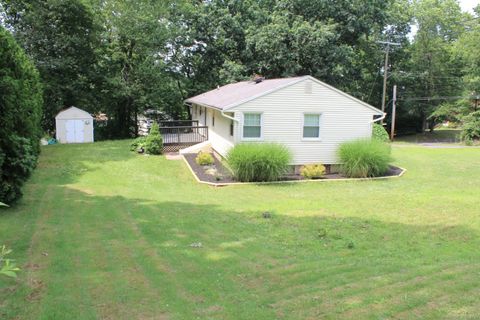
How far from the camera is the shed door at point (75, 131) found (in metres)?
25.2

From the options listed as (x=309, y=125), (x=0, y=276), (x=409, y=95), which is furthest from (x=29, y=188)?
(x=409, y=95)

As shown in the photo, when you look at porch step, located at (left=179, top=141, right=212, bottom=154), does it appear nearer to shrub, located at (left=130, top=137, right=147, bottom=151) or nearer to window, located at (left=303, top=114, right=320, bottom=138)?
shrub, located at (left=130, top=137, right=147, bottom=151)

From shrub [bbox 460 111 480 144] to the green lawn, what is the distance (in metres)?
22.4

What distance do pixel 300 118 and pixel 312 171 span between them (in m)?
2.29

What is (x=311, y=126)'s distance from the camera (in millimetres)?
17141

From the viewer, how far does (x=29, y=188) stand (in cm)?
1241

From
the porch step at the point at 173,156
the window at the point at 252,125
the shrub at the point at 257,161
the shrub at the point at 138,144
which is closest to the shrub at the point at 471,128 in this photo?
the window at the point at 252,125

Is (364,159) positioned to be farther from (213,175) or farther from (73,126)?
(73,126)

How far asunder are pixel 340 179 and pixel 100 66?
2003 cm

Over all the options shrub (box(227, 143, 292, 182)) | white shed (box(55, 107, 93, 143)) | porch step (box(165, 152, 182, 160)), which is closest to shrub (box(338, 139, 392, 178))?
shrub (box(227, 143, 292, 182))

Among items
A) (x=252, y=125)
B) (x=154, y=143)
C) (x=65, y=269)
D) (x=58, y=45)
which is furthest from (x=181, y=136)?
(x=65, y=269)

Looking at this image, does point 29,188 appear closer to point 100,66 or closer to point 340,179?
point 340,179

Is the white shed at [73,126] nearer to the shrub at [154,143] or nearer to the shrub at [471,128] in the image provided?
the shrub at [154,143]

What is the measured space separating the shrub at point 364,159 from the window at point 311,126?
1321 millimetres
